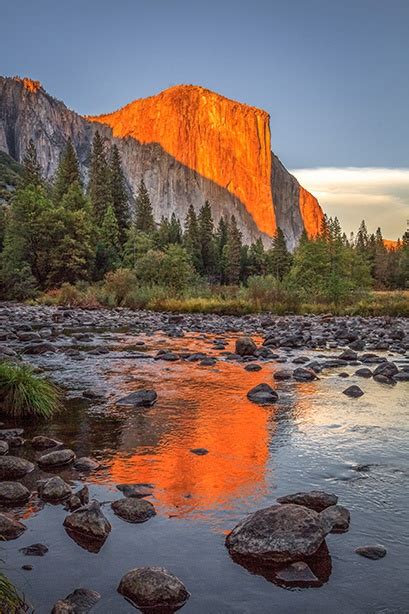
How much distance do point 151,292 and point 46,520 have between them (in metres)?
30.3

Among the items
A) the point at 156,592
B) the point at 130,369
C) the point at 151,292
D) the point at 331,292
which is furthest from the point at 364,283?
the point at 156,592

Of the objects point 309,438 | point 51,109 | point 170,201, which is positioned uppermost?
point 51,109

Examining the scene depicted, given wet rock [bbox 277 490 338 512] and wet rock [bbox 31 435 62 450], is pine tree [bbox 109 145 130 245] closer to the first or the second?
wet rock [bbox 31 435 62 450]

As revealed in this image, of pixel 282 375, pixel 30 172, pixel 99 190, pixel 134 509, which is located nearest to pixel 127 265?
A: pixel 99 190

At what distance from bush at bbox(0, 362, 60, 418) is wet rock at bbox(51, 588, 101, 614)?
397 cm

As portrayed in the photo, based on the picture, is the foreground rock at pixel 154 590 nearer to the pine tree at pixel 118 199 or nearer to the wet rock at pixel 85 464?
the wet rock at pixel 85 464

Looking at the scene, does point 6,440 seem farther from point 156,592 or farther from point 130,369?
point 130,369

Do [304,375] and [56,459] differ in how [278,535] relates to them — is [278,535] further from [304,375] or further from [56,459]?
[304,375]

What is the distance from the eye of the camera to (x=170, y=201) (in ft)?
636

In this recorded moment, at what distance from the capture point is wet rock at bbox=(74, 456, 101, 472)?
486cm

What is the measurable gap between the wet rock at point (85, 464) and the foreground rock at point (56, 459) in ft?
0.34

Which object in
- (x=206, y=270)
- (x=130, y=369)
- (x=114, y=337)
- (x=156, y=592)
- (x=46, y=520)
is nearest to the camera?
(x=156, y=592)

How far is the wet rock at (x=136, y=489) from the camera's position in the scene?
14.0 ft

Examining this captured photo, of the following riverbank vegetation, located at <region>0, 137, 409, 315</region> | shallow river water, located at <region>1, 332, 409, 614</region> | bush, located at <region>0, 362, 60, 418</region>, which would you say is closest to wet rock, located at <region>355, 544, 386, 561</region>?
shallow river water, located at <region>1, 332, 409, 614</region>
